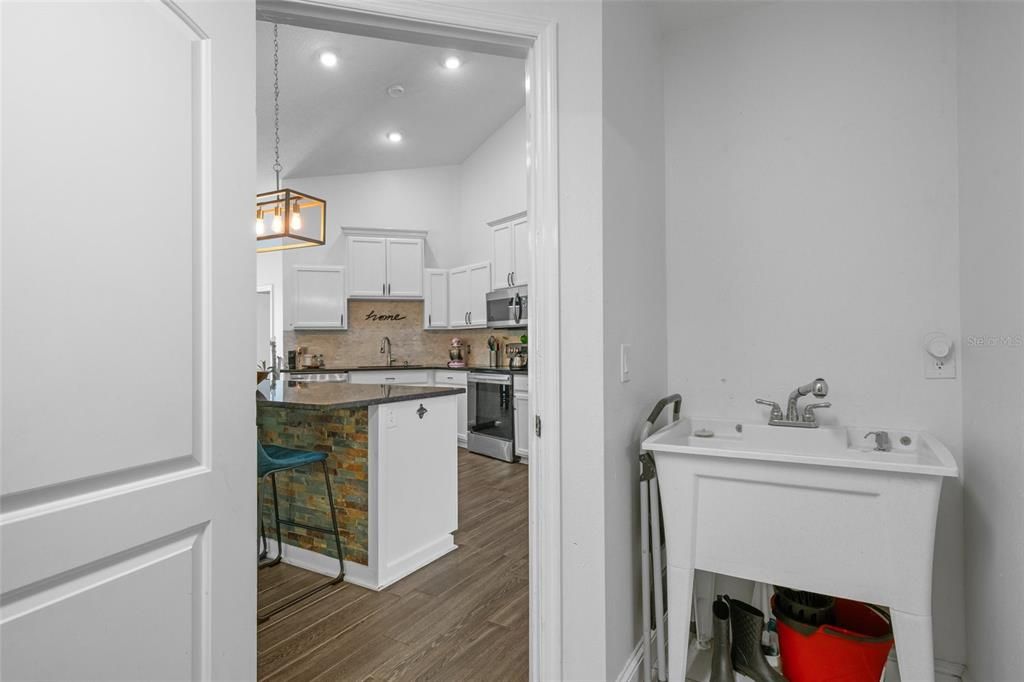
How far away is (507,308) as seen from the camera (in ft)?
17.6

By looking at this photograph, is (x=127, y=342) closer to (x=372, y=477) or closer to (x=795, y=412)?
(x=372, y=477)

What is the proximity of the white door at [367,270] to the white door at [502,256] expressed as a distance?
5.28 ft

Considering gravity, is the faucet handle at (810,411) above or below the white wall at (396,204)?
below

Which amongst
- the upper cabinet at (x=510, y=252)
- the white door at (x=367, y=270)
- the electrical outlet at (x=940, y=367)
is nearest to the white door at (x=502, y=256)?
the upper cabinet at (x=510, y=252)

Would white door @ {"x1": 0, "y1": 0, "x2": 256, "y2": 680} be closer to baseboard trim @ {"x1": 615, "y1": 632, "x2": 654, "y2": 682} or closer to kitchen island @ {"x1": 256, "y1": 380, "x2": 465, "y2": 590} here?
baseboard trim @ {"x1": 615, "y1": 632, "x2": 654, "y2": 682}

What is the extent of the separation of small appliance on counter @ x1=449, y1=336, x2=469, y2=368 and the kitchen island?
3.45 m

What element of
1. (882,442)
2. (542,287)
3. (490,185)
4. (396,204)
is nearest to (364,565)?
(542,287)

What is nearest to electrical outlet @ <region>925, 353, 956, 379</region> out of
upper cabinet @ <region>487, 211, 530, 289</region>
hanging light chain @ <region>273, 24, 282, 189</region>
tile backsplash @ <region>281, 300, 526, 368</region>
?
upper cabinet @ <region>487, 211, 530, 289</region>

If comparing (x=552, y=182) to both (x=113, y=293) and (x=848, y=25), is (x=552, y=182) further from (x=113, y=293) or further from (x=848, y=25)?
(x=848, y=25)

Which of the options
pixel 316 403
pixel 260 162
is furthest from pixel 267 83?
pixel 316 403

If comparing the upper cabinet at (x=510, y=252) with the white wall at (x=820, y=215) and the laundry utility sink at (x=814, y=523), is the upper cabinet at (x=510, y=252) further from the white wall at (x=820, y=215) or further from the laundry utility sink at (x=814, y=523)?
the laundry utility sink at (x=814, y=523)

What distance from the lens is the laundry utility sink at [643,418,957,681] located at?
1.40 meters

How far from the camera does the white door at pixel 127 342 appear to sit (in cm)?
76

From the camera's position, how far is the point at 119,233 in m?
0.88
